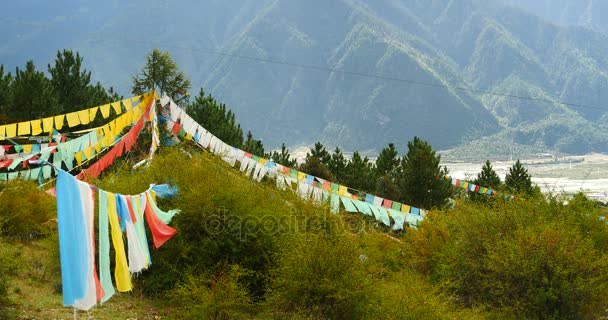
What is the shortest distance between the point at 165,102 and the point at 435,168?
19587mm

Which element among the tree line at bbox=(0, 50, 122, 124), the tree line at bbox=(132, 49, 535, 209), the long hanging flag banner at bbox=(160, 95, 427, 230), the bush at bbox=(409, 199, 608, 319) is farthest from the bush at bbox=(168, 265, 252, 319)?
the tree line at bbox=(0, 50, 122, 124)

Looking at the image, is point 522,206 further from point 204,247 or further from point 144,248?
→ point 144,248

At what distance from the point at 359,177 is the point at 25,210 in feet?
96.3

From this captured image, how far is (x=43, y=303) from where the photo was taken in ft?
53.8

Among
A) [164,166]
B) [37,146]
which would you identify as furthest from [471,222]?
[37,146]

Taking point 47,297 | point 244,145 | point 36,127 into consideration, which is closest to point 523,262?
point 47,297

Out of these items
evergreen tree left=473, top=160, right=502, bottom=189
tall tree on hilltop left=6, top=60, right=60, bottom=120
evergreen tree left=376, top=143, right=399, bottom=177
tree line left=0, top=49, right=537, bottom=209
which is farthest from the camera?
evergreen tree left=376, top=143, right=399, bottom=177

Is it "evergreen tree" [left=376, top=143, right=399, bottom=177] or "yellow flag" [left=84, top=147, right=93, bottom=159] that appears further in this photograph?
"evergreen tree" [left=376, top=143, right=399, bottom=177]

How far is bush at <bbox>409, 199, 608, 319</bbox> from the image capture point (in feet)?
61.9

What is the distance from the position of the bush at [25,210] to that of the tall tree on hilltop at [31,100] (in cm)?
1584

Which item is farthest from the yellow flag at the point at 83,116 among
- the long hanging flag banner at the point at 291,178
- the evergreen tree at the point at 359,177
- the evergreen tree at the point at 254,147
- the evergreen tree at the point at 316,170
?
the evergreen tree at the point at 359,177

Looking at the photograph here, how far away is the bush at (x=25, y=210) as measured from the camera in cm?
2155

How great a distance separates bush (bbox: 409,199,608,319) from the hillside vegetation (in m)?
0.04

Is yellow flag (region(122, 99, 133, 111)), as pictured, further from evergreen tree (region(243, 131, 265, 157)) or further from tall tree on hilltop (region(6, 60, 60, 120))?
evergreen tree (region(243, 131, 265, 157))
